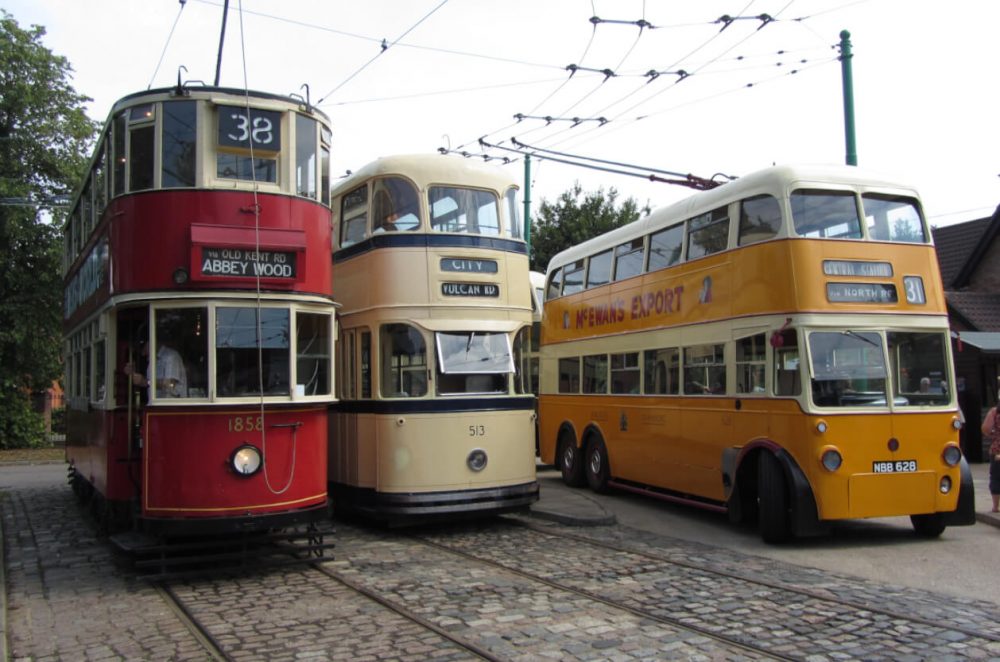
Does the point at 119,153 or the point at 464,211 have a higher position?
the point at 119,153

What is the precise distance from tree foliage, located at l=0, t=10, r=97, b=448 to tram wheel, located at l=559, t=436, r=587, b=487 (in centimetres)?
2155

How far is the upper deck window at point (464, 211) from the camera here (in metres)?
12.0

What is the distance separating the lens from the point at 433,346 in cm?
1160

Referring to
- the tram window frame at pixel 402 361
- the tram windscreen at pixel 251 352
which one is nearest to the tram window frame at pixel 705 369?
the tram window frame at pixel 402 361

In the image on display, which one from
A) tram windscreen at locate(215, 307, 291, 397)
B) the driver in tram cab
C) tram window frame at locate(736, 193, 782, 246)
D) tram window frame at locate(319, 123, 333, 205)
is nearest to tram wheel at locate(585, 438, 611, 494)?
tram window frame at locate(736, 193, 782, 246)

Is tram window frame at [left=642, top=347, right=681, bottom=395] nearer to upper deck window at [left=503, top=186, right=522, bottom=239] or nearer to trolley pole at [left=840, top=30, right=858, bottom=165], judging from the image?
upper deck window at [left=503, top=186, right=522, bottom=239]

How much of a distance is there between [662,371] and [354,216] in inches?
202

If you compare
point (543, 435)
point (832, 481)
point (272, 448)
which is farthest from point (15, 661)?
point (543, 435)

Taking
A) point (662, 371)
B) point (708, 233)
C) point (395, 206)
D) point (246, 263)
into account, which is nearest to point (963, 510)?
point (662, 371)

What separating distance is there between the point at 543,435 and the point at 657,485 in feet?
15.8

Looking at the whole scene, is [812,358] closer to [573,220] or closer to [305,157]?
[305,157]

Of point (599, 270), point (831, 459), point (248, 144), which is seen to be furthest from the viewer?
point (599, 270)

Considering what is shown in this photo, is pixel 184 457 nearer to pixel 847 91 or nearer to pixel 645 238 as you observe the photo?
pixel 645 238

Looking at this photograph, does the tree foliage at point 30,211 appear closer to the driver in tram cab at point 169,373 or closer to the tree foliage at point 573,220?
the tree foliage at point 573,220
